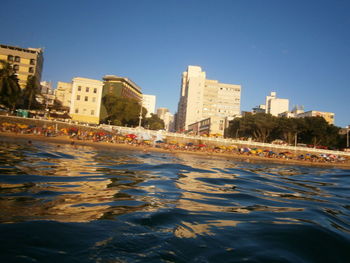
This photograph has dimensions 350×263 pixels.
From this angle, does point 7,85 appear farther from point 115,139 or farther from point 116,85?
point 116,85

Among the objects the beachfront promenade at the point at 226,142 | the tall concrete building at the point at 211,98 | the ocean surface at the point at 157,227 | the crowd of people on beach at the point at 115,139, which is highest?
the tall concrete building at the point at 211,98

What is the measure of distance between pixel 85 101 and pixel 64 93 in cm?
4073

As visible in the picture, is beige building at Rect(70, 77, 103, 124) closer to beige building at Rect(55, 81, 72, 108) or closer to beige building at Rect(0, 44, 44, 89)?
beige building at Rect(0, 44, 44, 89)

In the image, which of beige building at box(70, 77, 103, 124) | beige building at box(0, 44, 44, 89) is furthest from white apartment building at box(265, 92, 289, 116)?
beige building at box(0, 44, 44, 89)

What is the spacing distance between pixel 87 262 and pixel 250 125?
73811 millimetres

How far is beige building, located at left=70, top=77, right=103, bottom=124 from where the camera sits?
63.0 m

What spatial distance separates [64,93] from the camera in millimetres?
97062

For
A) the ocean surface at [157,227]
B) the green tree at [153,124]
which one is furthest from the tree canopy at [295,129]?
the ocean surface at [157,227]

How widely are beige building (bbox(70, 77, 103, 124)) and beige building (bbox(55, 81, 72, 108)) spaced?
3426 cm

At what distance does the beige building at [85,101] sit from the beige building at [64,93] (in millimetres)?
34264

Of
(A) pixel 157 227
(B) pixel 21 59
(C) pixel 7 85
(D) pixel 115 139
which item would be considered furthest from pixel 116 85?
(A) pixel 157 227

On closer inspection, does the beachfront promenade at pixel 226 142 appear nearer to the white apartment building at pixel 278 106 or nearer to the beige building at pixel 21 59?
the beige building at pixel 21 59

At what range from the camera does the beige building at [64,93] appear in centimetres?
9481

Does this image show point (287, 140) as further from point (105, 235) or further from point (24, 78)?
point (24, 78)
